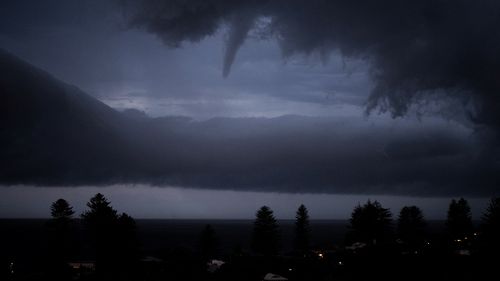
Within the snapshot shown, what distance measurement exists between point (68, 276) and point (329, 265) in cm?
3730

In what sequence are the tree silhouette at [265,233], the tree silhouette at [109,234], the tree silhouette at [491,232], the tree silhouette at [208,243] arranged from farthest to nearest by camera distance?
the tree silhouette at [208,243], the tree silhouette at [265,233], the tree silhouette at [109,234], the tree silhouette at [491,232]

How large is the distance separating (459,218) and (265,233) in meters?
53.2

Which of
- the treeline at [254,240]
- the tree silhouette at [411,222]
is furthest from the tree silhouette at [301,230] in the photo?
the tree silhouette at [411,222]

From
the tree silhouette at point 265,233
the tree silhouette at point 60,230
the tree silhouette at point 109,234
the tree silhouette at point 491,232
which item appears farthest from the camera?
the tree silhouette at point 265,233

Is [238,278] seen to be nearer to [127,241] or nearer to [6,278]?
[127,241]

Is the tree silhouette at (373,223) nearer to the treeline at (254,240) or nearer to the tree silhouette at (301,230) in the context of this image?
the treeline at (254,240)

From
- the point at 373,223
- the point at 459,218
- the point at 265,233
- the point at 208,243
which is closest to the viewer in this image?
the point at 373,223

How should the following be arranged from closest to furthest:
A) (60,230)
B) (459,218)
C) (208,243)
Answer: (60,230), (208,243), (459,218)

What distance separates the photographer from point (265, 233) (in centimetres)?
8606

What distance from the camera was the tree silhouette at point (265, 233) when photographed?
85.0m

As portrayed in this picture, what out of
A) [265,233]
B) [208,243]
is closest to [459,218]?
[265,233]

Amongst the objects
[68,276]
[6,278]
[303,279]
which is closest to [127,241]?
[68,276]

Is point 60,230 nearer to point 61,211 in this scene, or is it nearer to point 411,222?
point 61,211

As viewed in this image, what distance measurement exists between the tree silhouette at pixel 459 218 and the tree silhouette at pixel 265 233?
156 ft
